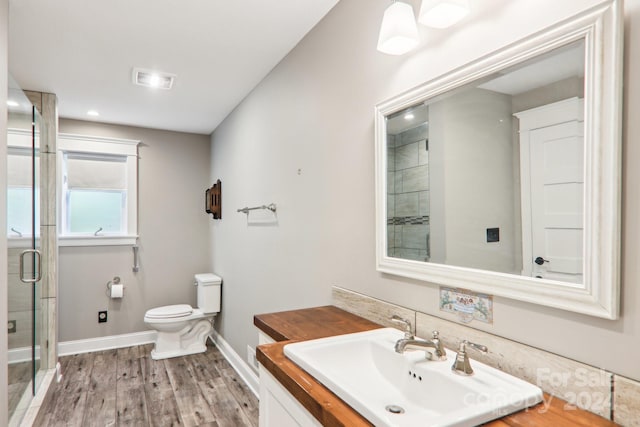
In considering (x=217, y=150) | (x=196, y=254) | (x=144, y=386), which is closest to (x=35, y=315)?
(x=144, y=386)

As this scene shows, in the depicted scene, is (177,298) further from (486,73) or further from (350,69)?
(486,73)

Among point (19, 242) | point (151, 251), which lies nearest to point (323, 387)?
point (19, 242)

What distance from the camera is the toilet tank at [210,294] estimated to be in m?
3.98

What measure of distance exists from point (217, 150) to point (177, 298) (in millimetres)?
1795

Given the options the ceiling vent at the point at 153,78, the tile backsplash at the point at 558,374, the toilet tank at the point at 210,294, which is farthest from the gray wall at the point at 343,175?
the ceiling vent at the point at 153,78

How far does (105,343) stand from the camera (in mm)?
4125

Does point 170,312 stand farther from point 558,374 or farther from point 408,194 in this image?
point 558,374

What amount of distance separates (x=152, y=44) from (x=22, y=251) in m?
1.45

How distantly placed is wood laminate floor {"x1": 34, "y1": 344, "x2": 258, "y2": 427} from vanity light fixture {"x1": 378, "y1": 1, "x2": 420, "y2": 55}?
250 centimetres

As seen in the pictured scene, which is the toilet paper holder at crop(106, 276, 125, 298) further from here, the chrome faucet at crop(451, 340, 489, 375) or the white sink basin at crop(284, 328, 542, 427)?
the chrome faucet at crop(451, 340, 489, 375)

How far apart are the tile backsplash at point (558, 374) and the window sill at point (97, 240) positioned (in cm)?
380

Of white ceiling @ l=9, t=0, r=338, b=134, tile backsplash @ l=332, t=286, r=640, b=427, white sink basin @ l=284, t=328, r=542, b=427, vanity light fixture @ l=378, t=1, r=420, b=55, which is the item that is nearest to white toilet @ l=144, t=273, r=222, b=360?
white ceiling @ l=9, t=0, r=338, b=134

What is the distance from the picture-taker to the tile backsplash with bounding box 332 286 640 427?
0.84 m

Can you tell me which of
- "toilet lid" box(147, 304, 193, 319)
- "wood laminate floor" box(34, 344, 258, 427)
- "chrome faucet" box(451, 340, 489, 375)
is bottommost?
"wood laminate floor" box(34, 344, 258, 427)
